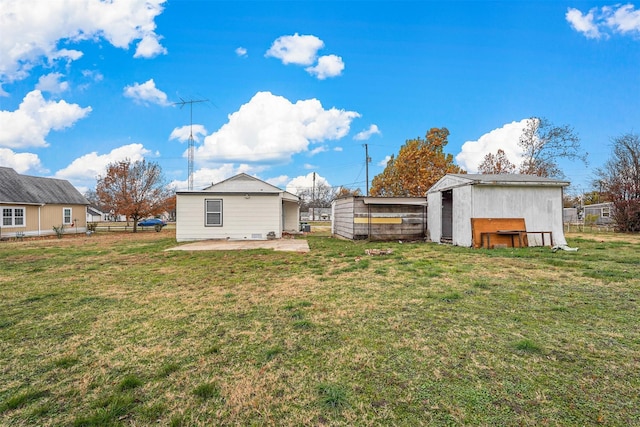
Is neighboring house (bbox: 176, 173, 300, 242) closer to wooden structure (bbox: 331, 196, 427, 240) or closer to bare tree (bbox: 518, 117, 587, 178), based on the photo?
wooden structure (bbox: 331, 196, 427, 240)

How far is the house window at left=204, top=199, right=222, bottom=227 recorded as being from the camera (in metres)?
13.8

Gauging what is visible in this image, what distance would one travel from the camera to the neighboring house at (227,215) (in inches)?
538

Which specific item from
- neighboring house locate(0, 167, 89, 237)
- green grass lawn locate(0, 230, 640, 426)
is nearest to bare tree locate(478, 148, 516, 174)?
green grass lawn locate(0, 230, 640, 426)

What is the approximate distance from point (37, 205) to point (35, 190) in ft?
5.88

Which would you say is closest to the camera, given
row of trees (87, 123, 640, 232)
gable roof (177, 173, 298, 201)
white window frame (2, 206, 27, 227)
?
gable roof (177, 173, 298, 201)

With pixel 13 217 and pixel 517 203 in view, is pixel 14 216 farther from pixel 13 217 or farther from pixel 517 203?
pixel 517 203

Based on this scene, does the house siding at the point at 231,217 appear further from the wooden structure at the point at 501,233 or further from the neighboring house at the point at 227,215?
the wooden structure at the point at 501,233

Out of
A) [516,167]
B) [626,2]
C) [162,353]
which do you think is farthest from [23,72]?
[516,167]

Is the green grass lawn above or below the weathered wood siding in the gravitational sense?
below

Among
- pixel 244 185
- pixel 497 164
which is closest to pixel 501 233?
pixel 244 185

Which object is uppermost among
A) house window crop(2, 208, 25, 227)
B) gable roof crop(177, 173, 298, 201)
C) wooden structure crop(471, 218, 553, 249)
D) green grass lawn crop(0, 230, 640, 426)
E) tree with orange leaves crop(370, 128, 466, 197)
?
tree with orange leaves crop(370, 128, 466, 197)

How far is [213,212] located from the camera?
13812 millimetres

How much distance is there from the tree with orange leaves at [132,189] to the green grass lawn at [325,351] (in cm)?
1828

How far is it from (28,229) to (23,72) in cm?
985
